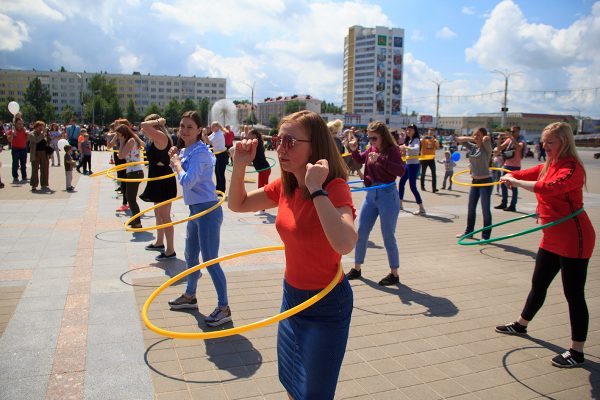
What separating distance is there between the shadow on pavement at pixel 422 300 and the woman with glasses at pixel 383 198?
6.1 inches

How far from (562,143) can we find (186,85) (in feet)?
666

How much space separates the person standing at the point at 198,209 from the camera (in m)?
5.16

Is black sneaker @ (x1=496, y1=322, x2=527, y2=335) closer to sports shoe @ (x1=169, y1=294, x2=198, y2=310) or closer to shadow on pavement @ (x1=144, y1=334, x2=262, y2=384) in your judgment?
shadow on pavement @ (x1=144, y1=334, x2=262, y2=384)

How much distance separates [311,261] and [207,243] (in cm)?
272

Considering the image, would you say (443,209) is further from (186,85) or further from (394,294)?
(186,85)

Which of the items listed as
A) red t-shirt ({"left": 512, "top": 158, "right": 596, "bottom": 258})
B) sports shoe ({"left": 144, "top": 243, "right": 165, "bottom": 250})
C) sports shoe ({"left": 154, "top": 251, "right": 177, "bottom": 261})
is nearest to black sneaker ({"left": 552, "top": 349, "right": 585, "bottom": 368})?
red t-shirt ({"left": 512, "top": 158, "right": 596, "bottom": 258})

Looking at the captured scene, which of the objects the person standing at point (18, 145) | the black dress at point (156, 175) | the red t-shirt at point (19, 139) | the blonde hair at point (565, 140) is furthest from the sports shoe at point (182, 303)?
the red t-shirt at point (19, 139)

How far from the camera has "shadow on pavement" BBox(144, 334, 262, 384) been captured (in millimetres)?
4141

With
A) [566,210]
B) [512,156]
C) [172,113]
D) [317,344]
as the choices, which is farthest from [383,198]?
[172,113]

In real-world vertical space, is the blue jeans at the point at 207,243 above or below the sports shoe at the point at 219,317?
above

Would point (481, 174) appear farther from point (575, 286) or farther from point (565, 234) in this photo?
point (575, 286)

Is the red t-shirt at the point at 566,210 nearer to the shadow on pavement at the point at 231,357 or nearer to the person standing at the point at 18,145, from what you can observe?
the shadow on pavement at the point at 231,357

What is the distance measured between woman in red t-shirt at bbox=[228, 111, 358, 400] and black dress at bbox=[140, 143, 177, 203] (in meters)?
4.97

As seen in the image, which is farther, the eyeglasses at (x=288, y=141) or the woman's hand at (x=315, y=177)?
the eyeglasses at (x=288, y=141)
